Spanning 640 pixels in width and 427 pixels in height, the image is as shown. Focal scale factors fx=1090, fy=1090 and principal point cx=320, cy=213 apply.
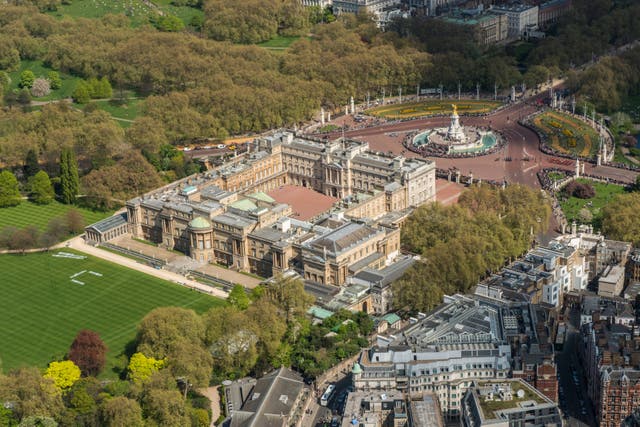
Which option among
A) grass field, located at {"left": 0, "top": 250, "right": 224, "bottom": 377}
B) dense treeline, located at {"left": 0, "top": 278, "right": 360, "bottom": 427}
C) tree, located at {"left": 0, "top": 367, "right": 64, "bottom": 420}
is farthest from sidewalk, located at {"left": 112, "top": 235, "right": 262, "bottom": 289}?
tree, located at {"left": 0, "top": 367, "right": 64, "bottom": 420}

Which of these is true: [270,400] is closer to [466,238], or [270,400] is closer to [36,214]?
[466,238]

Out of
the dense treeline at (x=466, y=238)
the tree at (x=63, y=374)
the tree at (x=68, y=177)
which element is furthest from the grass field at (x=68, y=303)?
the dense treeline at (x=466, y=238)

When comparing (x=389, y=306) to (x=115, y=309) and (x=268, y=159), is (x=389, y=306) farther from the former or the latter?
(x=268, y=159)

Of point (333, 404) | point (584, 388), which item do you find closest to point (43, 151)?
point (333, 404)

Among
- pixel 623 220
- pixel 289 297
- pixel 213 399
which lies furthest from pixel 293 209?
pixel 213 399

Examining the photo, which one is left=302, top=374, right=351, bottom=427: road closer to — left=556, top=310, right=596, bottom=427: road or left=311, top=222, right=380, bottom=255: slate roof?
left=556, top=310, right=596, bottom=427: road
